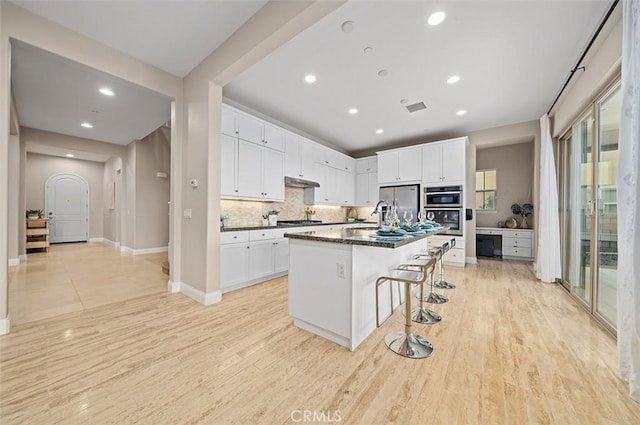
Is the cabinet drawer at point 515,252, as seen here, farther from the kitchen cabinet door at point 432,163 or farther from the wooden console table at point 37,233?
the wooden console table at point 37,233

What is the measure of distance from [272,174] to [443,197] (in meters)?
3.57

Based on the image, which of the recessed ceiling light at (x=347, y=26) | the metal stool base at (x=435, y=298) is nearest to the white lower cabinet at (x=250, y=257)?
the metal stool base at (x=435, y=298)

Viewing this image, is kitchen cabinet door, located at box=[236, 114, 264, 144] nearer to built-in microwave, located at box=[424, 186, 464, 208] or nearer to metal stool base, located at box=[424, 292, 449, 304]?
metal stool base, located at box=[424, 292, 449, 304]

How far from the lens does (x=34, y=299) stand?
300cm

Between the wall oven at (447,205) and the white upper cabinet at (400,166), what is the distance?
502 mm

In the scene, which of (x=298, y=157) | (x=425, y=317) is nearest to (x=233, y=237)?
(x=298, y=157)

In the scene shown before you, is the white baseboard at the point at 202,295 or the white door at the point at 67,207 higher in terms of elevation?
the white door at the point at 67,207

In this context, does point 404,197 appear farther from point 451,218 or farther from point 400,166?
point 451,218

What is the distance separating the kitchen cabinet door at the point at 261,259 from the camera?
366cm

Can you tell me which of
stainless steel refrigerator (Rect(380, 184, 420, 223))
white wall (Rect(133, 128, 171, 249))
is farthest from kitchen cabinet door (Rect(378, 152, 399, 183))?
white wall (Rect(133, 128, 171, 249))

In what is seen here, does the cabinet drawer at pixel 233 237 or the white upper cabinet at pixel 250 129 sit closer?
the cabinet drawer at pixel 233 237

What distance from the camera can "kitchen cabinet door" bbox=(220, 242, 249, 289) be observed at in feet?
10.7

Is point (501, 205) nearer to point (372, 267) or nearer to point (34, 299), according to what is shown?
point (372, 267)

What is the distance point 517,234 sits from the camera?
5602mm
